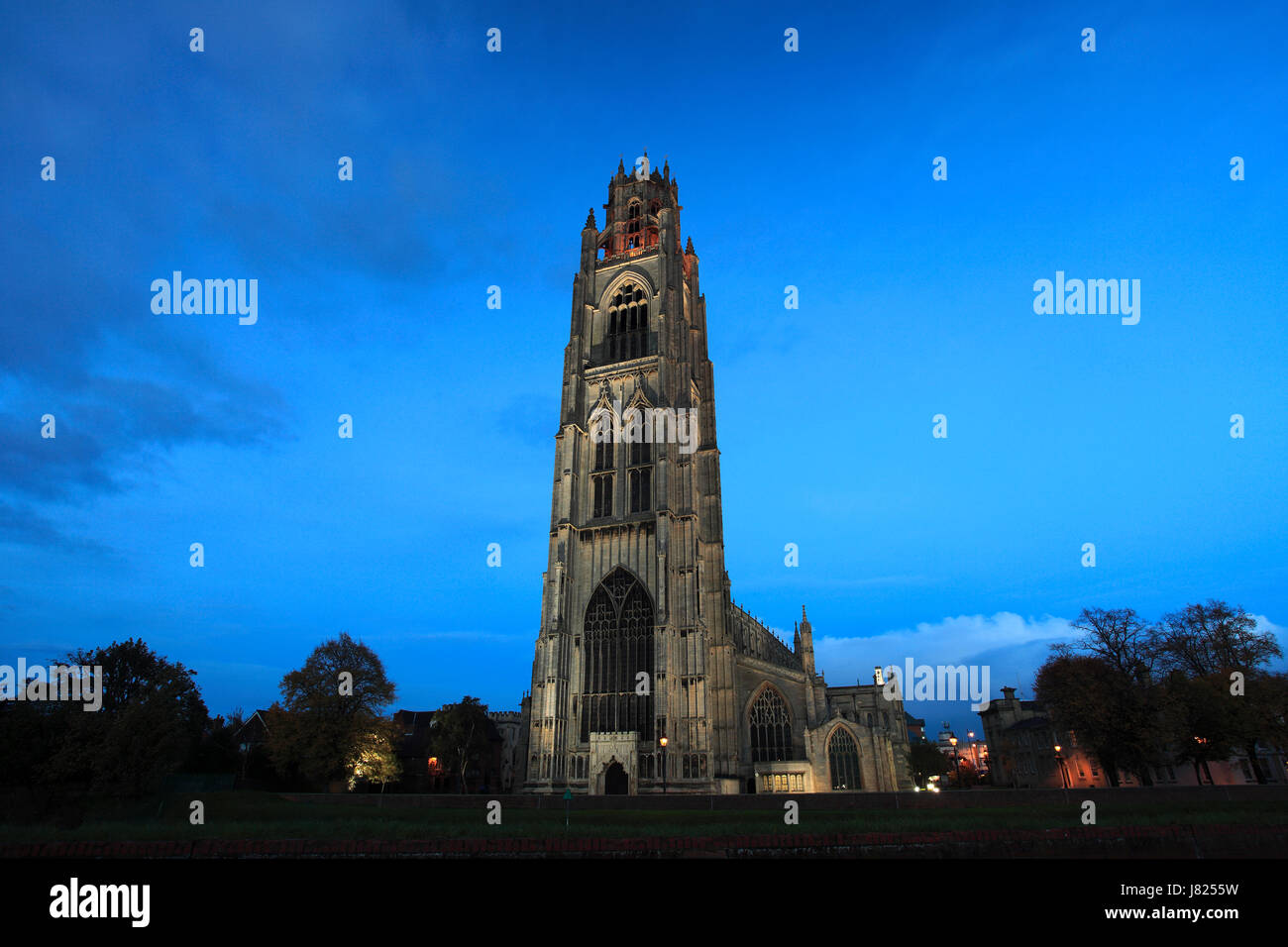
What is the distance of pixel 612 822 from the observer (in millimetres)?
20109

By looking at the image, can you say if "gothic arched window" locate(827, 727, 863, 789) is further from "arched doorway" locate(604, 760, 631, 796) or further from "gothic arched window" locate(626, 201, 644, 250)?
"gothic arched window" locate(626, 201, 644, 250)

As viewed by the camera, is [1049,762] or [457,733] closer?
[457,733]

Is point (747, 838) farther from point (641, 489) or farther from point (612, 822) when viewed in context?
point (641, 489)

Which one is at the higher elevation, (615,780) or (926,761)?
(615,780)

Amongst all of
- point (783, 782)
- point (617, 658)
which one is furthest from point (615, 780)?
point (783, 782)

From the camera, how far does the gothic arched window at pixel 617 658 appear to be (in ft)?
151

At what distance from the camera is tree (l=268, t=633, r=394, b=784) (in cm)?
3753

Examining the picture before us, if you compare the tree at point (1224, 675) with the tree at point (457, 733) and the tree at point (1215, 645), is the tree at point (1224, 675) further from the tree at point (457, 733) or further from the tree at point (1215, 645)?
the tree at point (457, 733)

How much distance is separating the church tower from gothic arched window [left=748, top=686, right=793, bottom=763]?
181cm

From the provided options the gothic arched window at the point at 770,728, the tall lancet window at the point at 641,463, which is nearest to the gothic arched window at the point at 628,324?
the tall lancet window at the point at 641,463

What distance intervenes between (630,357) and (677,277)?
28.8ft

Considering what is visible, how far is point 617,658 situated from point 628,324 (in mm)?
30316

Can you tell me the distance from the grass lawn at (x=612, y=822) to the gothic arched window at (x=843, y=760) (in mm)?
23459
